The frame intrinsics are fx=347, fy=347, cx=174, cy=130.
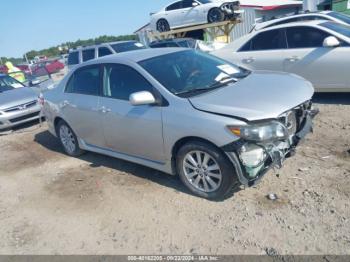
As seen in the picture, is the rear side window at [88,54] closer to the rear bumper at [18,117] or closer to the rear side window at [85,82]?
the rear bumper at [18,117]

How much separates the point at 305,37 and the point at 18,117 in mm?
7009

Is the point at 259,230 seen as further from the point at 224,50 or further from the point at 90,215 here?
the point at 224,50

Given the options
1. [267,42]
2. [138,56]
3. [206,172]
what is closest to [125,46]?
[267,42]

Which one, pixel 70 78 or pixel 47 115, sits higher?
pixel 70 78

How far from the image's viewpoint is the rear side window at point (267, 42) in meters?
7.14

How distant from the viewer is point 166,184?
4.58 metres

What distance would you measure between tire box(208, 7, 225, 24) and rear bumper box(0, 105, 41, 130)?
10.3 m

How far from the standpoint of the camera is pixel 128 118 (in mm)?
4492

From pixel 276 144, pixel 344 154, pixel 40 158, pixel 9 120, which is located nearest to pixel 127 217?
pixel 276 144

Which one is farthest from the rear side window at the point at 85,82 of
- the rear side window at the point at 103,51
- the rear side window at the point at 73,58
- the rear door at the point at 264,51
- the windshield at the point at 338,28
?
the rear side window at the point at 73,58

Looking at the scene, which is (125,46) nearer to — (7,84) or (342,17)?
(7,84)

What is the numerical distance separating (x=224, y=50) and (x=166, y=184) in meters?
4.42

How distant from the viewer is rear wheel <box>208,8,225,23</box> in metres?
16.2

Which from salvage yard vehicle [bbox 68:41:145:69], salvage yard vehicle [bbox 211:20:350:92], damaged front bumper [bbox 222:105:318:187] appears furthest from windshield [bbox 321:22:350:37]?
salvage yard vehicle [bbox 68:41:145:69]
